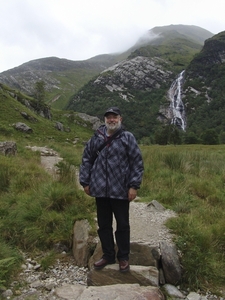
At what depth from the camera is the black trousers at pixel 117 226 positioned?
4.15 metres

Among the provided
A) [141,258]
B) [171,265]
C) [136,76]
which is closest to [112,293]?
[141,258]

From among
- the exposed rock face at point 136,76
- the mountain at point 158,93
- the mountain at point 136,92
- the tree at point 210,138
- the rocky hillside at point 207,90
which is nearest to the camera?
the tree at point 210,138

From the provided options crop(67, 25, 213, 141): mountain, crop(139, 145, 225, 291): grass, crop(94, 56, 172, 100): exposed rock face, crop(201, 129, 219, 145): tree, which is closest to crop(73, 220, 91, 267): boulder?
crop(139, 145, 225, 291): grass

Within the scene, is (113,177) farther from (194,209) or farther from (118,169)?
(194,209)

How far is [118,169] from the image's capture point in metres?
4.04

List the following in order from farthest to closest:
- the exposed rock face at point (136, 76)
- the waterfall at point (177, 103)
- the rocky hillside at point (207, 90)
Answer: the exposed rock face at point (136, 76) → the waterfall at point (177, 103) → the rocky hillside at point (207, 90)

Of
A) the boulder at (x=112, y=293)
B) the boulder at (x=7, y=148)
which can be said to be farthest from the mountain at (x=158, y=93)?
the boulder at (x=112, y=293)

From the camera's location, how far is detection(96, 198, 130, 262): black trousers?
13.6 feet

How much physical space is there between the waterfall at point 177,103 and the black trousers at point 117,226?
365 feet

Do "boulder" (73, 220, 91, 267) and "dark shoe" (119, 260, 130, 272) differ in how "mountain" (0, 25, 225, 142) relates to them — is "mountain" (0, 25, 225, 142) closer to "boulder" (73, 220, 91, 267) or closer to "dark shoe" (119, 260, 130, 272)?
"boulder" (73, 220, 91, 267)

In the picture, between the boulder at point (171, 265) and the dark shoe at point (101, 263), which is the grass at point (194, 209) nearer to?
the boulder at point (171, 265)

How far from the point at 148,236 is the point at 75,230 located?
1457 millimetres

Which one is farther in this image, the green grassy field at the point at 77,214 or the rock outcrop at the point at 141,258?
the green grassy field at the point at 77,214

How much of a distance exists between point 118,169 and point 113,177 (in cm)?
14
